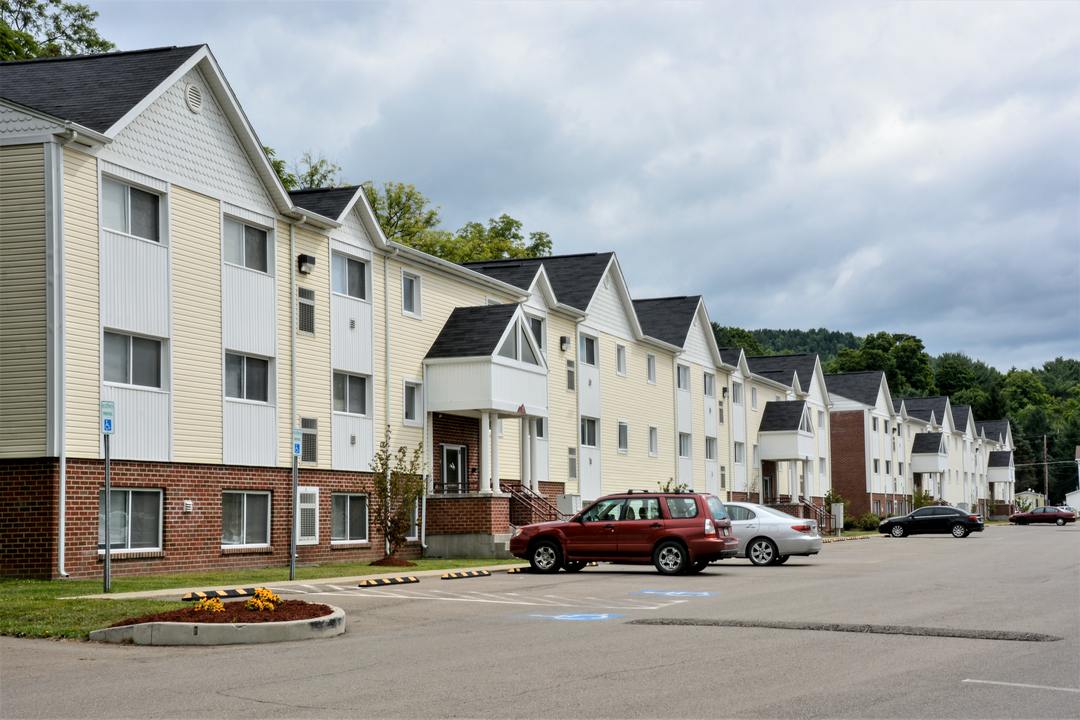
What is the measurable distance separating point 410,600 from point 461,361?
14.0 m

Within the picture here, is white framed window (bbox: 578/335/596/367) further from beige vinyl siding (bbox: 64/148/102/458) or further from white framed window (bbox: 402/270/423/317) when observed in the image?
beige vinyl siding (bbox: 64/148/102/458)

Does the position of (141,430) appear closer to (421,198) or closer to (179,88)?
(179,88)

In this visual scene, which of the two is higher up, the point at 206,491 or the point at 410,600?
the point at 206,491

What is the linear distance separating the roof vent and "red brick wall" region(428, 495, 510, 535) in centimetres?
1207

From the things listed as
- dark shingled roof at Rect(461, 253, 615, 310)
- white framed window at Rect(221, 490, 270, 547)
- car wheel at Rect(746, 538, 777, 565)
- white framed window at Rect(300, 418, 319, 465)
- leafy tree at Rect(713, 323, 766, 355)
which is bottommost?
car wheel at Rect(746, 538, 777, 565)

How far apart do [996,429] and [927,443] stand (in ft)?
122

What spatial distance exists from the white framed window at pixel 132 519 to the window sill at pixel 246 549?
195 cm

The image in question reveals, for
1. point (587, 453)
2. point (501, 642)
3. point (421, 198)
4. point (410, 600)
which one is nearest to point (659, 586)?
point (410, 600)

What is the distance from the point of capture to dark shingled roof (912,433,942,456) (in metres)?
89.3

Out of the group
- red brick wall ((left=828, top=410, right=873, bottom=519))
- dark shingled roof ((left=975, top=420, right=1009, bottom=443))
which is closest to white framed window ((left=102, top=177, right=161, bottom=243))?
red brick wall ((left=828, top=410, right=873, bottom=519))

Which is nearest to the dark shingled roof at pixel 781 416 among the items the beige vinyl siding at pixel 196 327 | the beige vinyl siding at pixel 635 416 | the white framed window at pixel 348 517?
the beige vinyl siding at pixel 635 416

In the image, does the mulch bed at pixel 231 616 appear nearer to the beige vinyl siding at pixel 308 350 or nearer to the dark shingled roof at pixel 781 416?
the beige vinyl siding at pixel 308 350

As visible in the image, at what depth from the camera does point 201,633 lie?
478 inches

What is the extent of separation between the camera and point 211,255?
23.7 meters
